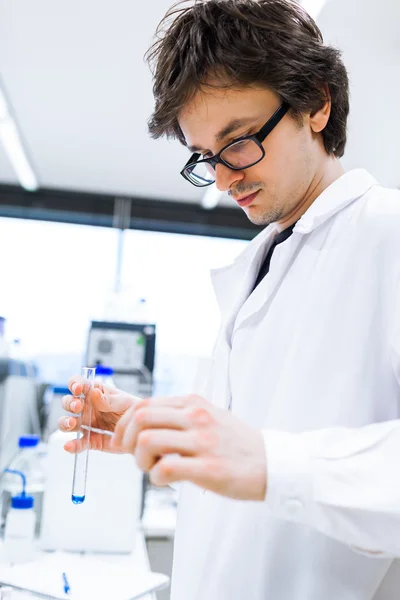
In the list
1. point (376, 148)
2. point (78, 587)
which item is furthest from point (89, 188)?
point (78, 587)

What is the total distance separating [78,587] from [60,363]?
11.1 ft

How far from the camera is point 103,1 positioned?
2340 millimetres

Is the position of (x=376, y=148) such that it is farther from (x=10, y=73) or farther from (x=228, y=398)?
(x=228, y=398)

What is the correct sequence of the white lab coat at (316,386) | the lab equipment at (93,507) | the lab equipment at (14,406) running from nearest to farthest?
the white lab coat at (316,386) → the lab equipment at (93,507) → the lab equipment at (14,406)

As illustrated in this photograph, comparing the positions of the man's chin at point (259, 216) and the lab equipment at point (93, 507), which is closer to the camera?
the man's chin at point (259, 216)

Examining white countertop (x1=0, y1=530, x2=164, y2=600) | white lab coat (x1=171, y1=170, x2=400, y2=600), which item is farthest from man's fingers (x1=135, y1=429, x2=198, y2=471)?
white countertop (x1=0, y1=530, x2=164, y2=600)

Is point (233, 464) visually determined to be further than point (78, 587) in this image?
No

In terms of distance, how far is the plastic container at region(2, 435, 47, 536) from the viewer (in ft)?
6.21

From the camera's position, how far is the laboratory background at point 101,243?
1804 millimetres

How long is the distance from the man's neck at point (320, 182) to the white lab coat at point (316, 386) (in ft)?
0.33

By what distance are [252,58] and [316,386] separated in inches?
24.0

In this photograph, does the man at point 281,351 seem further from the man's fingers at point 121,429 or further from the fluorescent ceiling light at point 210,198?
the fluorescent ceiling light at point 210,198

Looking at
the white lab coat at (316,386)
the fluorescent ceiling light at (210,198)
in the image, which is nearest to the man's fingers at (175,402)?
the white lab coat at (316,386)

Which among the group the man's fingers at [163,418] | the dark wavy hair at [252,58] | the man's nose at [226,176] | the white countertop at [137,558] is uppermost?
the dark wavy hair at [252,58]
